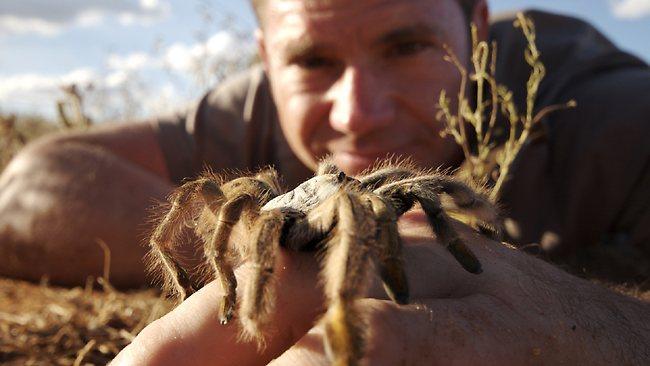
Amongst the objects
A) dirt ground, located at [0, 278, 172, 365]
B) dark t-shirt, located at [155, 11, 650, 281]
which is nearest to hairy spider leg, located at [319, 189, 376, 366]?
dirt ground, located at [0, 278, 172, 365]

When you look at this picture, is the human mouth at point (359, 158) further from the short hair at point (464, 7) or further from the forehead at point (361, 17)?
the short hair at point (464, 7)

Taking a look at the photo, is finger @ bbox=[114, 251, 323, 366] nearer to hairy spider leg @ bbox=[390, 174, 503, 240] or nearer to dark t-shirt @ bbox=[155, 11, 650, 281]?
hairy spider leg @ bbox=[390, 174, 503, 240]

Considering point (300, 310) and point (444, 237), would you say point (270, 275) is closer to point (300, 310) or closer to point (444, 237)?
point (300, 310)

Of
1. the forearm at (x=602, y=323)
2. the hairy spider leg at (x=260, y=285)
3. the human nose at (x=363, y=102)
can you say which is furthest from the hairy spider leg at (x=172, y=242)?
the human nose at (x=363, y=102)

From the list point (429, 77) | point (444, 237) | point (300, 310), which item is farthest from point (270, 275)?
point (429, 77)

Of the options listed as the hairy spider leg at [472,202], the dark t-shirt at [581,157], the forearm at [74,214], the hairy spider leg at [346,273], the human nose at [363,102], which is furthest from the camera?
the forearm at [74,214]

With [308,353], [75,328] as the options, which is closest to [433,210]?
[308,353]

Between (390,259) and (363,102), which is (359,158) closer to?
(363,102)
